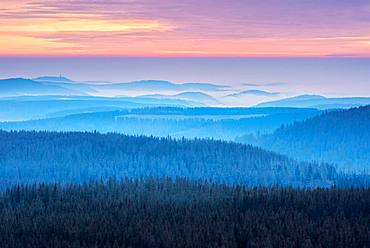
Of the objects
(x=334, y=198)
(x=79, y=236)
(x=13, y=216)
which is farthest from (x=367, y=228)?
(x=13, y=216)

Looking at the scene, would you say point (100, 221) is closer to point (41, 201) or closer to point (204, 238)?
point (204, 238)

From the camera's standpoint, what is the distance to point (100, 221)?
109062mm

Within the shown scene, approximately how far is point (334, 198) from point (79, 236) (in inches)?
1412

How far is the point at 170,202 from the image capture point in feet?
414

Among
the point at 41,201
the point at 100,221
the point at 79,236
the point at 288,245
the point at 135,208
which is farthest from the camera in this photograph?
the point at 41,201

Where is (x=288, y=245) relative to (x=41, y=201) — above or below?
below

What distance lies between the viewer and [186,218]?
108438 millimetres

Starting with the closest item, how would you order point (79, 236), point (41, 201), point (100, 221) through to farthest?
point (79, 236)
point (100, 221)
point (41, 201)

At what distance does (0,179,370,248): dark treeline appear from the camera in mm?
95812

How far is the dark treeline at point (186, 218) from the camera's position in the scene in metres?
95.8

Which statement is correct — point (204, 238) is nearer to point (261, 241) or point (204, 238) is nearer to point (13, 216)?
point (261, 241)

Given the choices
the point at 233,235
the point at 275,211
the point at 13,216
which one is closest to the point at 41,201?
the point at 13,216

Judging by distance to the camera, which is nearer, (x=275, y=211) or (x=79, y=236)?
(x=79, y=236)

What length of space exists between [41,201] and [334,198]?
139ft
